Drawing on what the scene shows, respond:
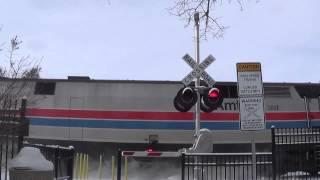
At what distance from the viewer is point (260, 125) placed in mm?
10688

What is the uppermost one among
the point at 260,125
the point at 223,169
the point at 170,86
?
the point at 170,86

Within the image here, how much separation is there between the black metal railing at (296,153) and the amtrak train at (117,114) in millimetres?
6161

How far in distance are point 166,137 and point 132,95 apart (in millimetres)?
1827

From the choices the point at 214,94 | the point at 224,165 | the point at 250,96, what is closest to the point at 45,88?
the point at 214,94

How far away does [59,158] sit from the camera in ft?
42.2

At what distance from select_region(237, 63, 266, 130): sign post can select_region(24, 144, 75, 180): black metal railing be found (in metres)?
4.13

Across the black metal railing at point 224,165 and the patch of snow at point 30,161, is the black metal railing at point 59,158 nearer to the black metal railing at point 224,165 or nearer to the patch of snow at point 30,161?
the patch of snow at point 30,161

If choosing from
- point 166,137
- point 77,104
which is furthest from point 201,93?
point 77,104

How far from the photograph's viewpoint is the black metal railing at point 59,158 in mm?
12592

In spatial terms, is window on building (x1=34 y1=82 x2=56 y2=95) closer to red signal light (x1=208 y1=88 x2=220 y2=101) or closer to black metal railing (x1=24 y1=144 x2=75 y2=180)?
red signal light (x1=208 y1=88 x2=220 y2=101)

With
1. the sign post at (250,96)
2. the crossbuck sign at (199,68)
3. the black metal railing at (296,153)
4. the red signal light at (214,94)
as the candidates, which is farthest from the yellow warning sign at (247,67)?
the crossbuck sign at (199,68)

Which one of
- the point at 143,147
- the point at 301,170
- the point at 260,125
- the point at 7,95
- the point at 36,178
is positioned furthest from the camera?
the point at 143,147

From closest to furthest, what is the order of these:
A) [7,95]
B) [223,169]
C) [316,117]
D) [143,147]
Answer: [7,95] → [223,169] → [143,147] → [316,117]

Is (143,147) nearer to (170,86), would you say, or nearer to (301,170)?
(170,86)
